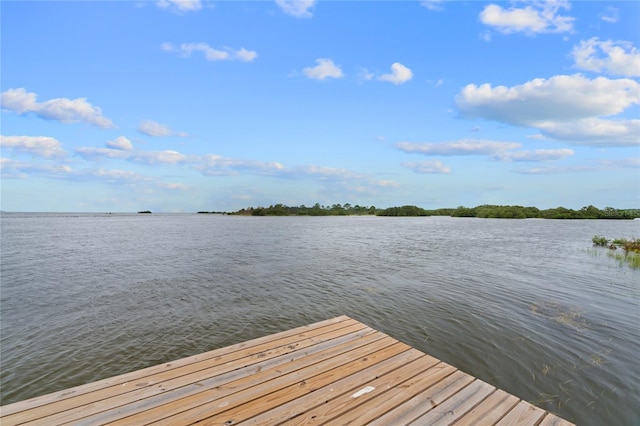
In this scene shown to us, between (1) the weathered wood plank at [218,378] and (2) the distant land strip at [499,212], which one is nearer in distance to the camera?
(1) the weathered wood plank at [218,378]

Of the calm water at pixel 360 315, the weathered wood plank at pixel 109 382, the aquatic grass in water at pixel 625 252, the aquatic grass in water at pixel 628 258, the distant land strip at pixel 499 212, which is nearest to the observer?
the weathered wood plank at pixel 109 382

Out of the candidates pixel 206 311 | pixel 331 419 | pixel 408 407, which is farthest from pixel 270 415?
pixel 206 311

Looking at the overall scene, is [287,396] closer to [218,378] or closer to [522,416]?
[218,378]

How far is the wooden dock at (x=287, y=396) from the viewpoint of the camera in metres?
3.39

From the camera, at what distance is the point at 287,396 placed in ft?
12.3

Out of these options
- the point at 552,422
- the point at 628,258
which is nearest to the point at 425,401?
the point at 552,422

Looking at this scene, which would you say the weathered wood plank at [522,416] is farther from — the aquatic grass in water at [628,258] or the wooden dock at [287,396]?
the aquatic grass in water at [628,258]

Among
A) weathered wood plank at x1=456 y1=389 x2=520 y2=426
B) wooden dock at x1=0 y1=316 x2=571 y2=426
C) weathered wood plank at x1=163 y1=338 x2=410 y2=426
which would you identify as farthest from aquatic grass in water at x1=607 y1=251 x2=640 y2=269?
weathered wood plank at x1=163 y1=338 x2=410 y2=426

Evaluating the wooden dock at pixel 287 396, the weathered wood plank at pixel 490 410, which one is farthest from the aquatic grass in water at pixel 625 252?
the wooden dock at pixel 287 396

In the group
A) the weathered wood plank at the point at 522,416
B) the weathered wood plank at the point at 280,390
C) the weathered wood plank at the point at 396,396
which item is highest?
the weathered wood plank at the point at 280,390

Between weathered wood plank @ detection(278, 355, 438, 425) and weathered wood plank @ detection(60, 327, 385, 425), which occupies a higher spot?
weathered wood plank @ detection(60, 327, 385, 425)

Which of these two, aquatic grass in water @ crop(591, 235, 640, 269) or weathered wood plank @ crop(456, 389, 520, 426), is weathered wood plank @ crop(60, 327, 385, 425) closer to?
weathered wood plank @ crop(456, 389, 520, 426)

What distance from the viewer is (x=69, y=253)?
→ 22.6 m

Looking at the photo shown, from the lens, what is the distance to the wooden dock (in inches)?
133
